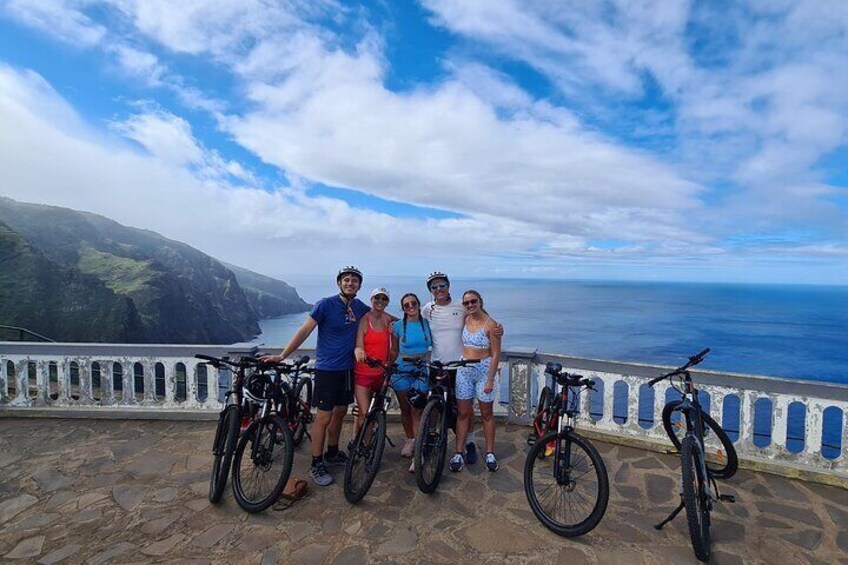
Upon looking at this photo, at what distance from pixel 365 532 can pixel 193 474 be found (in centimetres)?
207

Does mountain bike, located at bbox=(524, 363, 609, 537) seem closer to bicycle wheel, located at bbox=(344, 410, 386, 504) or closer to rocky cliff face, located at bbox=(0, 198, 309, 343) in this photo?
bicycle wheel, located at bbox=(344, 410, 386, 504)

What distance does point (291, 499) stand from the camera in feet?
12.3

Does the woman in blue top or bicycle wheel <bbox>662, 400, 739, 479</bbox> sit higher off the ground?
the woman in blue top

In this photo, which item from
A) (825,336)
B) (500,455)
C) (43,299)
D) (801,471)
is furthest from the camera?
(825,336)

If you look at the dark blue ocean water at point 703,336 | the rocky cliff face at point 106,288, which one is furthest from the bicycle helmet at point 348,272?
the rocky cliff face at point 106,288

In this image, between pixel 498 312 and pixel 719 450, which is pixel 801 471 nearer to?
pixel 719 450

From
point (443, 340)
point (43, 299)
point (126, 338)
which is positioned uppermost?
point (443, 340)

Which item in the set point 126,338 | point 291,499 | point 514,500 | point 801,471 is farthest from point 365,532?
point 126,338

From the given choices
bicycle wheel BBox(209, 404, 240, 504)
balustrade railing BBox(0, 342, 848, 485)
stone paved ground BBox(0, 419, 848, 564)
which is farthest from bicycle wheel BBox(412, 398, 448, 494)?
bicycle wheel BBox(209, 404, 240, 504)

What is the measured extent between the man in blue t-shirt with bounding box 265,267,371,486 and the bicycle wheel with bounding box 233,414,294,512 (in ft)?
1.29

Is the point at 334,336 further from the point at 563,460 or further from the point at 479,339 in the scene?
the point at 563,460

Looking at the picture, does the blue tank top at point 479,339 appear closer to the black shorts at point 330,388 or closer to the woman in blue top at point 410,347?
the woman in blue top at point 410,347

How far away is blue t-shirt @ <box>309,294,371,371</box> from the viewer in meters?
4.16

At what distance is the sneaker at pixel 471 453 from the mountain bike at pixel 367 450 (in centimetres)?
116
